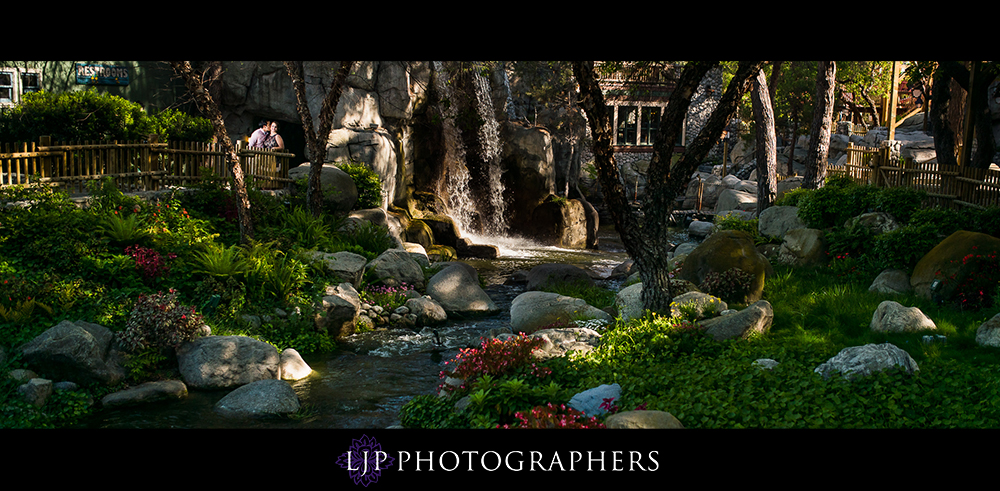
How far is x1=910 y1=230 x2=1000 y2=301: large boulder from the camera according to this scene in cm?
1048

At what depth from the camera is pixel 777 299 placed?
11.6m

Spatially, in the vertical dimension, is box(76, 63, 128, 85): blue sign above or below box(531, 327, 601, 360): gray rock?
above

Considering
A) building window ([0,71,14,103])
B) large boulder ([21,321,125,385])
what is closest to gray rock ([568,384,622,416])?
large boulder ([21,321,125,385])

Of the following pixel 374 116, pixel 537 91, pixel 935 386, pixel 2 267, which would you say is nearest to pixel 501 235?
pixel 374 116

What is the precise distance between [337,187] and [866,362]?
1260 centimetres

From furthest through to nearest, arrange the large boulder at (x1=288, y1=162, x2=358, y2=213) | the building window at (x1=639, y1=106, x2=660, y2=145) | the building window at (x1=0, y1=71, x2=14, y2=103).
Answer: the building window at (x1=639, y1=106, x2=660, y2=145)
the building window at (x1=0, y1=71, x2=14, y2=103)
the large boulder at (x1=288, y1=162, x2=358, y2=213)

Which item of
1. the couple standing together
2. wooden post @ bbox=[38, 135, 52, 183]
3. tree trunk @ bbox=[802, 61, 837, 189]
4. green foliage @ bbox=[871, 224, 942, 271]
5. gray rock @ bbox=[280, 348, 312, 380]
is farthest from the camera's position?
tree trunk @ bbox=[802, 61, 837, 189]

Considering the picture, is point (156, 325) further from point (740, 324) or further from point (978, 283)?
point (978, 283)

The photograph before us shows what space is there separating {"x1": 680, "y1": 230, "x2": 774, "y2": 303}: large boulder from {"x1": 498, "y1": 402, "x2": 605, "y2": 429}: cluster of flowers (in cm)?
618

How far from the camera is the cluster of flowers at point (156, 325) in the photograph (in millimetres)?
9133

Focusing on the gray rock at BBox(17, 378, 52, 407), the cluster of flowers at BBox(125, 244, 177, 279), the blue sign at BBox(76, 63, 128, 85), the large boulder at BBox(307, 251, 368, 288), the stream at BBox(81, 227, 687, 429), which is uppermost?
the blue sign at BBox(76, 63, 128, 85)

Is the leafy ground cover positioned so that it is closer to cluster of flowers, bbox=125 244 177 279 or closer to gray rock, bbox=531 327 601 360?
cluster of flowers, bbox=125 244 177 279

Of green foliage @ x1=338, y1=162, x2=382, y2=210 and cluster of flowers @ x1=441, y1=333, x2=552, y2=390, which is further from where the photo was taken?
green foliage @ x1=338, y1=162, x2=382, y2=210
